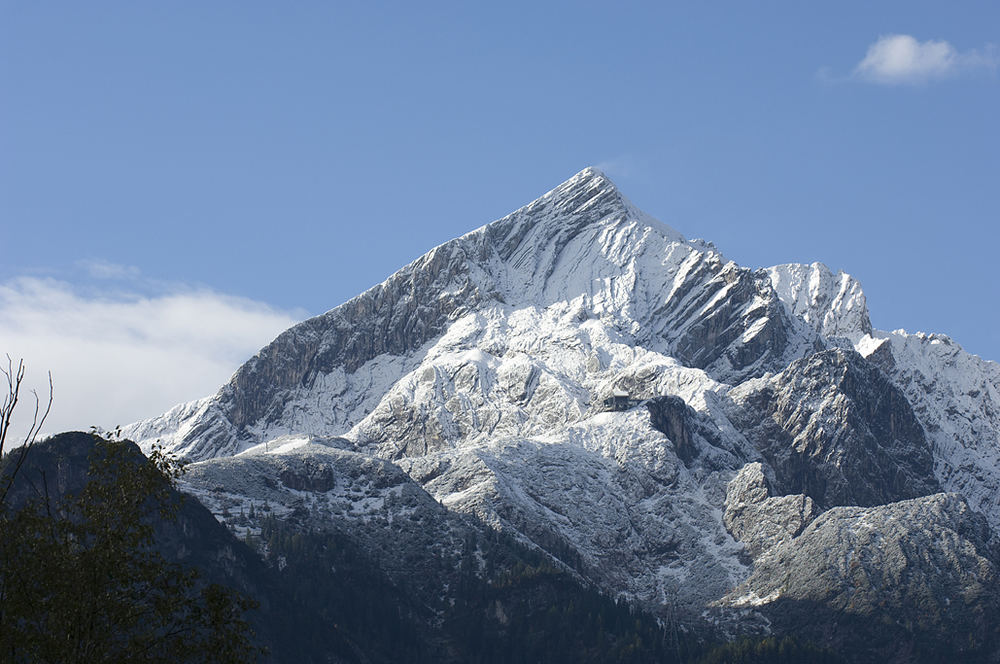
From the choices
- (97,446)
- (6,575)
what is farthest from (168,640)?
(97,446)

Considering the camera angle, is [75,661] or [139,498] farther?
[139,498]

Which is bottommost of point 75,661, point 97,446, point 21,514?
point 75,661

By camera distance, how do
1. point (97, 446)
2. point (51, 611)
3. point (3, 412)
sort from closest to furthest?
1. point (3, 412)
2. point (51, 611)
3. point (97, 446)

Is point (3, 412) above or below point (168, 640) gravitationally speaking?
above

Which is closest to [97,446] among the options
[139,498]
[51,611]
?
[139,498]

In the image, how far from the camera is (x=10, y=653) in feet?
262

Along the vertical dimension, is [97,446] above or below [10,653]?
above

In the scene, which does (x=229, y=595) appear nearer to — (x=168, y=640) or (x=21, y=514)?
(x=168, y=640)

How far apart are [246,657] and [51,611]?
9817 millimetres

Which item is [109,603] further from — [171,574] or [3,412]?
[3,412]

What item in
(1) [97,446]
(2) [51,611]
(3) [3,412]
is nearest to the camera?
(3) [3,412]

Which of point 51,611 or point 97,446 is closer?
point 51,611

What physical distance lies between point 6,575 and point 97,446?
12.0 m

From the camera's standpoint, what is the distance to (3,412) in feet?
248
